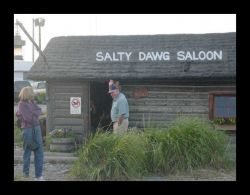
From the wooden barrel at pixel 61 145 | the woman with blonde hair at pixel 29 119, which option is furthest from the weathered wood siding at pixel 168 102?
the woman with blonde hair at pixel 29 119

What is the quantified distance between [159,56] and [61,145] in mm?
4294

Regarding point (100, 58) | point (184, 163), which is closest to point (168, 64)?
point (100, 58)

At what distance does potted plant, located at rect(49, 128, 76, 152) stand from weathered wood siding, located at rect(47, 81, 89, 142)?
2.99ft

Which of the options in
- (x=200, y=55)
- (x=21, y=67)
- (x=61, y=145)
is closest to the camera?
(x=61, y=145)

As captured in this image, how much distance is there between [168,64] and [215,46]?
1700 millimetres

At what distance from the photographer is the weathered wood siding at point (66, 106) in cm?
1462

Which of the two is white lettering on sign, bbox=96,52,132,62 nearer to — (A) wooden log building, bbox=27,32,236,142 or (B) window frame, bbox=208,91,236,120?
(A) wooden log building, bbox=27,32,236,142

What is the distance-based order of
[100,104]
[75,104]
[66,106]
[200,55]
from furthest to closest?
[100,104]
[66,106]
[75,104]
[200,55]

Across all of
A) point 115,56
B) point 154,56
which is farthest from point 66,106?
point 154,56

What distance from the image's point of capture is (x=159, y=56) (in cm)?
1469

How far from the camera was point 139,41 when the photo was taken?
1543cm

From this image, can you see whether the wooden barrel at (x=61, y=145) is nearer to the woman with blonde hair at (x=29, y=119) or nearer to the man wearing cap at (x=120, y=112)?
the man wearing cap at (x=120, y=112)

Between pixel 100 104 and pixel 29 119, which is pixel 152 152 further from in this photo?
pixel 100 104

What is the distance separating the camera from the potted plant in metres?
13.1
